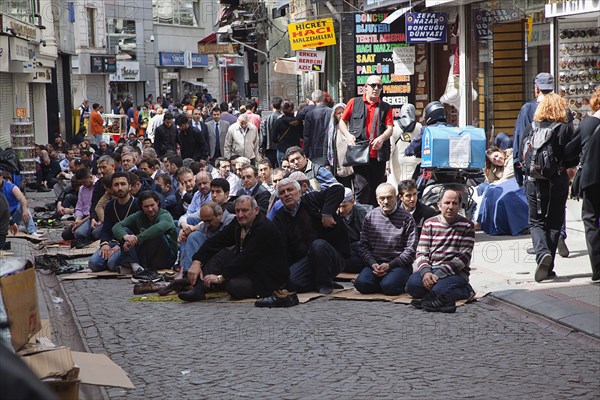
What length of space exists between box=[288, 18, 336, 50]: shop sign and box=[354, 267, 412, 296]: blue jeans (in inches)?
598

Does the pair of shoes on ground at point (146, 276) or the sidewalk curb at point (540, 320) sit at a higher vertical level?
the sidewalk curb at point (540, 320)

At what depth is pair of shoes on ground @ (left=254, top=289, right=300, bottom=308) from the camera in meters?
10.0

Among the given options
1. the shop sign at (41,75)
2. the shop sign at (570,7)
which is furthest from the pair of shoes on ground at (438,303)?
the shop sign at (41,75)

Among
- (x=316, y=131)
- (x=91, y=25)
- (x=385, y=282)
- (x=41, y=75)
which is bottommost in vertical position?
(x=385, y=282)

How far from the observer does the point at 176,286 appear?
10.8 meters

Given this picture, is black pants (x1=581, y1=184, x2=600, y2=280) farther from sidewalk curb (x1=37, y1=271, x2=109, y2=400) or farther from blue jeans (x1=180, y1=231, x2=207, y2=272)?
sidewalk curb (x1=37, y1=271, x2=109, y2=400)

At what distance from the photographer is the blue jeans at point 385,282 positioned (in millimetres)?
10289

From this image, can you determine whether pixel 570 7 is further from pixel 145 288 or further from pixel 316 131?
pixel 145 288

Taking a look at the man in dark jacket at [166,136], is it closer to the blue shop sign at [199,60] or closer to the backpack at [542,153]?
the backpack at [542,153]

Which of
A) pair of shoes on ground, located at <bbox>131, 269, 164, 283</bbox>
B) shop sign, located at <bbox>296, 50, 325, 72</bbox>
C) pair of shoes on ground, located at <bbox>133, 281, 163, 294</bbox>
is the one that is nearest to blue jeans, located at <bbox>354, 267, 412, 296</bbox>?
pair of shoes on ground, located at <bbox>133, 281, 163, 294</bbox>

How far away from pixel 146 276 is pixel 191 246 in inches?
37.2

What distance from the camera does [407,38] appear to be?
66.8 feet

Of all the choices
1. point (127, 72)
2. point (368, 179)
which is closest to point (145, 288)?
point (368, 179)

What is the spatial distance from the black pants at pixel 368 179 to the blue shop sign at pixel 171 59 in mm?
50906
